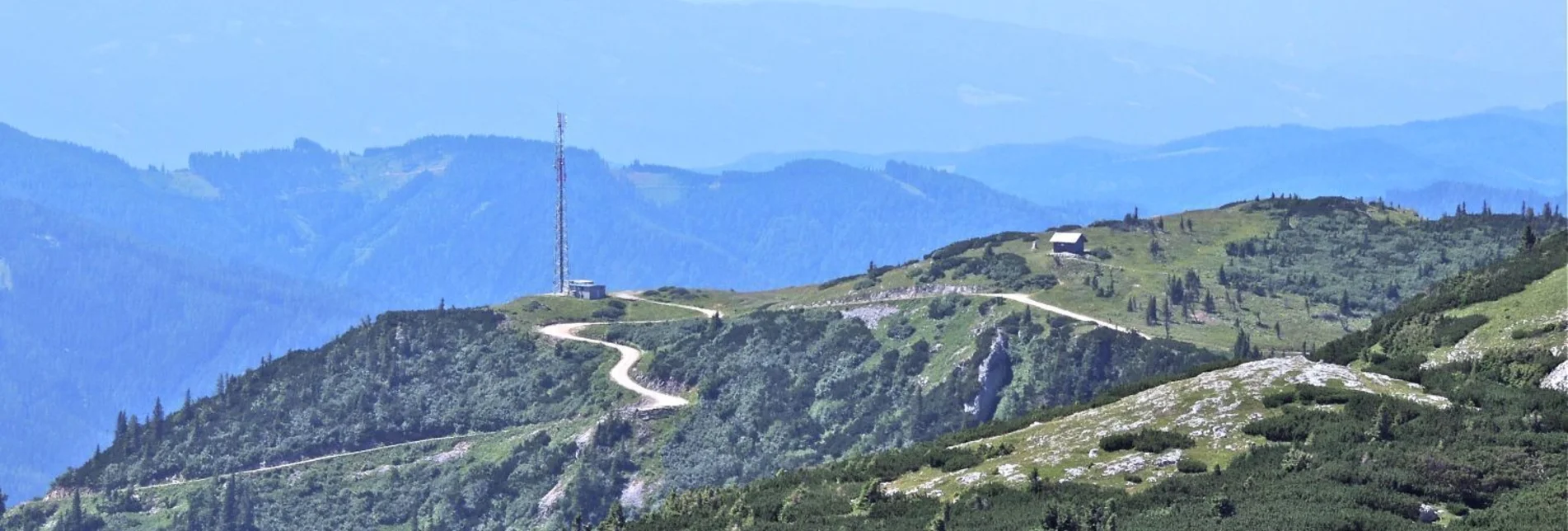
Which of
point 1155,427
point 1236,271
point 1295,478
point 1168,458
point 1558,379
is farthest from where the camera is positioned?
point 1236,271

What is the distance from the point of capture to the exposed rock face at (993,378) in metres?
141

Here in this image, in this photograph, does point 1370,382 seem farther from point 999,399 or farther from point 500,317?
point 500,317

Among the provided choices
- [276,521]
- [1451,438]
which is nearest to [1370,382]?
[1451,438]

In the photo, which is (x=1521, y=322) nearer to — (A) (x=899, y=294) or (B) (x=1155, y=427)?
(B) (x=1155, y=427)

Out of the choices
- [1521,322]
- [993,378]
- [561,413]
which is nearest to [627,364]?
[561,413]

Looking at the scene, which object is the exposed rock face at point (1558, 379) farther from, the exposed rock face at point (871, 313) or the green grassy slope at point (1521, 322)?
the exposed rock face at point (871, 313)

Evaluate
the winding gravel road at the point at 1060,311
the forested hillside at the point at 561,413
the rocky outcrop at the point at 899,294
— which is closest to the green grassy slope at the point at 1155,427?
the forested hillside at the point at 561,413

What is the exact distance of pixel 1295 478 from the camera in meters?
49.4

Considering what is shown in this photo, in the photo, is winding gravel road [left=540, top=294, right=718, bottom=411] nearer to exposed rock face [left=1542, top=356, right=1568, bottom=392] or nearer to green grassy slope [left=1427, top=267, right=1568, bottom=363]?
green grassy slope [left=1427, top=267, right=1568, bottom=363]

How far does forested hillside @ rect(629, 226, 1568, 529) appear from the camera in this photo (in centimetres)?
4662

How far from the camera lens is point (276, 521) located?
154 metres

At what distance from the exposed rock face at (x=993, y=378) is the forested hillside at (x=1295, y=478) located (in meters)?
73.6

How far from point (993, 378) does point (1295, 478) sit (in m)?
94.3

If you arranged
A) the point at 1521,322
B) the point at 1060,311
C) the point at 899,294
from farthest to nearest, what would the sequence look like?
the point at 899,294 < the point at 1060,311 < the point at 1521,322
